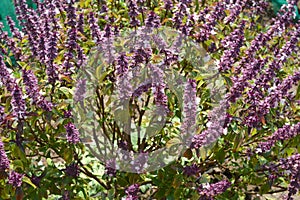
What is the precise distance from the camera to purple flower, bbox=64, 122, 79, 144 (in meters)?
2.75

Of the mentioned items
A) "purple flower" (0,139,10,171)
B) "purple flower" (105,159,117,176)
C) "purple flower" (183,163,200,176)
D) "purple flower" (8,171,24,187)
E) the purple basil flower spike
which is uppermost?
the purple basil flower spike

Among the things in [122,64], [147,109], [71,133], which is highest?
[122,64]

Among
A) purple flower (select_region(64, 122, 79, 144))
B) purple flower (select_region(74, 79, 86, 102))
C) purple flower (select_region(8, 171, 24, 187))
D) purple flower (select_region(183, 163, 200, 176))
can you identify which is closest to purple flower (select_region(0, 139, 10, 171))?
purple flower (select_region(8, 171, 24, 187))

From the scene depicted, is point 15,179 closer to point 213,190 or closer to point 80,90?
point 80,90

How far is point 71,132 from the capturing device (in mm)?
2771

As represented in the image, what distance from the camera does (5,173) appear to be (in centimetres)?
261

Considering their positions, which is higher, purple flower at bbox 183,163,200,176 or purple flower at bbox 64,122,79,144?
purple flower at bbox 64,122,79,144

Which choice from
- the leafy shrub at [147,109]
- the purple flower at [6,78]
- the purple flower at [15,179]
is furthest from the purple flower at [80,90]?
the purple flower at [15,179]

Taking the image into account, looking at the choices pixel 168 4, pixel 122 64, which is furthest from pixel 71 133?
pixel 168 4

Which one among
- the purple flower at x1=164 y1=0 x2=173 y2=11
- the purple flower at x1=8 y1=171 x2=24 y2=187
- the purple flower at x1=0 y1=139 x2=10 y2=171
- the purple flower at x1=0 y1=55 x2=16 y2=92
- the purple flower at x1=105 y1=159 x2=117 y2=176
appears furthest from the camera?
the purple flower at x1=164 y1=0 x2=173 y2=11

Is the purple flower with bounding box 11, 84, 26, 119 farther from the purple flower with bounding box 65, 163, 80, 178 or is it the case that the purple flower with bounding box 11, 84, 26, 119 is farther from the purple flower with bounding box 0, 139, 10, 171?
the purple flower with bounding box 65, 163, 80, 178

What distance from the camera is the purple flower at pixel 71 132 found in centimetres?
275

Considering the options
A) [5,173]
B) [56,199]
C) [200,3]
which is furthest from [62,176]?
[200,3]

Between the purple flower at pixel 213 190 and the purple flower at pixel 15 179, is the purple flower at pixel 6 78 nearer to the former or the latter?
the purple flower at pixel 15 179
